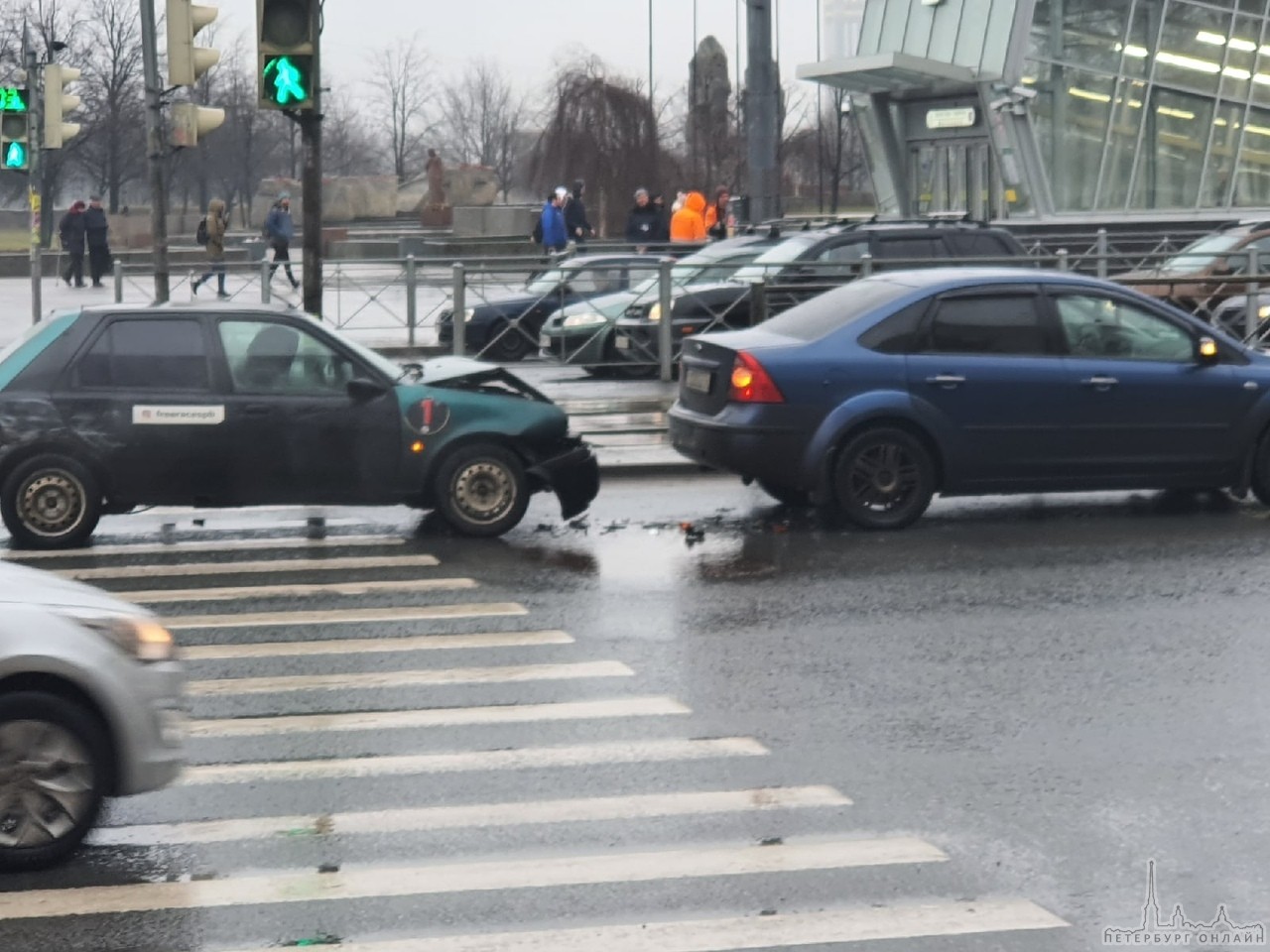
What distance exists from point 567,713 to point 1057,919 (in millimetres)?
2826

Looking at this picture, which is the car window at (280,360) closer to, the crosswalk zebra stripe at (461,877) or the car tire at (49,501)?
the car tire at (49,501)

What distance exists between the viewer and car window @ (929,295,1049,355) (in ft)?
42.1

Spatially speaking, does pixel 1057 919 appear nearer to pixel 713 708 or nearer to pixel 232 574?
pixel 713 708

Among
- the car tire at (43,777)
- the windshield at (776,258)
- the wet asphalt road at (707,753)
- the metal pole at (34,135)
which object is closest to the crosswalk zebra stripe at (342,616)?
the wet asphalt road at (707,753)

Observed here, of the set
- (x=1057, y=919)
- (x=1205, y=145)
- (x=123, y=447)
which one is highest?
(x=1205, y=145)

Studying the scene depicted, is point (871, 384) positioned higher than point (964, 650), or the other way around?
point (871, 384)

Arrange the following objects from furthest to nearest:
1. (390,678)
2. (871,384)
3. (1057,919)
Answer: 1. (871,384)
2. (390,678)
3. (1057,919)

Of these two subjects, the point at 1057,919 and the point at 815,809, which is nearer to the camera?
the point at 1057,919

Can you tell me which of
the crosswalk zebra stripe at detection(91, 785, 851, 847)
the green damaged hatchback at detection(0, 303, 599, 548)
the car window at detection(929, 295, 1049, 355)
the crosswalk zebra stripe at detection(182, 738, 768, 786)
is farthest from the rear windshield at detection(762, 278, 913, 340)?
the crosswalk zebra stripe at detection(91, 785, 851, 847)

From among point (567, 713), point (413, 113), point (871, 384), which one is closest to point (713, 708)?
point (567, 713)

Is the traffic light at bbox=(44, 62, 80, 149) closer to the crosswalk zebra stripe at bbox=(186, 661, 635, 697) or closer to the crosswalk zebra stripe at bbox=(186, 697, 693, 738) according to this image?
the crosswalk zebra stripe at bbox=(186, 661, 635, 697)

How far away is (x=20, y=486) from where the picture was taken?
38.6 feet

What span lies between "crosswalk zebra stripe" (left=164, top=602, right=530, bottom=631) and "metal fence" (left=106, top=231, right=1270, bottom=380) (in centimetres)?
1015

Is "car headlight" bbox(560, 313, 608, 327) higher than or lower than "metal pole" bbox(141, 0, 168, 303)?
lower
